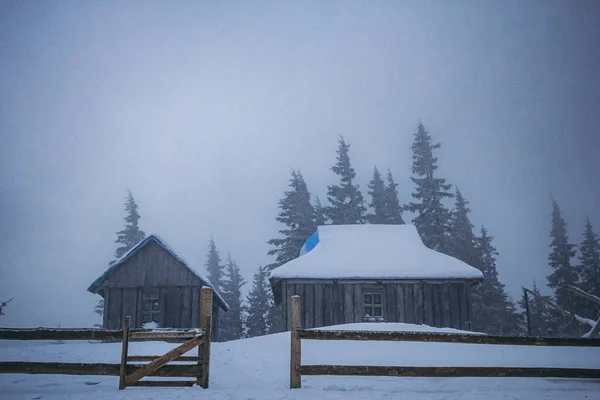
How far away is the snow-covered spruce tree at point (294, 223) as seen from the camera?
31.7 m

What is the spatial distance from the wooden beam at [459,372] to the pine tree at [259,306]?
30260 millimetres

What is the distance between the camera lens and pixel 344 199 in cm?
3444

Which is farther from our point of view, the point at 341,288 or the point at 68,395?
the point at 341,288

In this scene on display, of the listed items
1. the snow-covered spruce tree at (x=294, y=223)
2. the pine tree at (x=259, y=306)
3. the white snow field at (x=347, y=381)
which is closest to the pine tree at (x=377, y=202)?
the snow-covered spruce tree at (x=294, y=223)

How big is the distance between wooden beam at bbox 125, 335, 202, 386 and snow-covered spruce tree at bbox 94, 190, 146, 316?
30.2m

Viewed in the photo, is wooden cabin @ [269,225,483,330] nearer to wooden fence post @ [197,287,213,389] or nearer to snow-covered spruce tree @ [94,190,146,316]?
wooden fence post @ [197,287,213,389]

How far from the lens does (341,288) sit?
17.0m

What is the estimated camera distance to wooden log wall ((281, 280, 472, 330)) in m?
16.7

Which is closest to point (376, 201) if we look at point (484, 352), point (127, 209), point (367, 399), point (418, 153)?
point (418, 153)

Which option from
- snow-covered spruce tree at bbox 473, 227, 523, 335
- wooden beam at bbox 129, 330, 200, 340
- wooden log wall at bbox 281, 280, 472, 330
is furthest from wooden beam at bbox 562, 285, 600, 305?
snow-covered spruce tree at bbox 473, 227, 523, 335

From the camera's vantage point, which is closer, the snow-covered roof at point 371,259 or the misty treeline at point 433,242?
the snow-covered roof at point 371,259

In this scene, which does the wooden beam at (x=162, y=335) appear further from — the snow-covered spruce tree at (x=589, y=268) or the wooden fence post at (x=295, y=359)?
the snow-covered spruce tree at (x=589, y=268)

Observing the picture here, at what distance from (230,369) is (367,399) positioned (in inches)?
164

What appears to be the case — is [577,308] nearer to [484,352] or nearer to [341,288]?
[341,288]
